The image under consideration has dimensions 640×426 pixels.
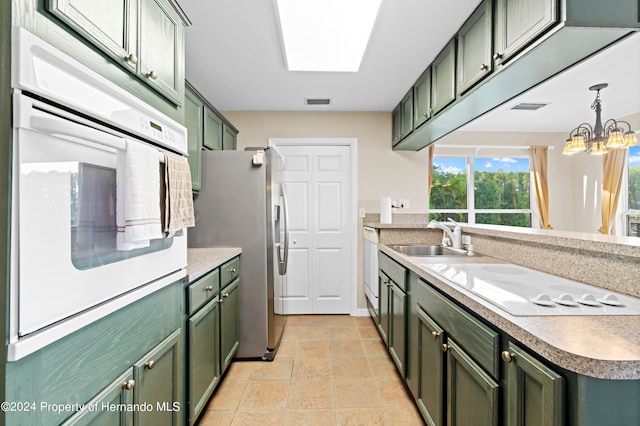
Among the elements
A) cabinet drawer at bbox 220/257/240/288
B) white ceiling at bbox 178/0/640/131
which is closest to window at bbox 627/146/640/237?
white ceiling at bbox 178/0/640/131

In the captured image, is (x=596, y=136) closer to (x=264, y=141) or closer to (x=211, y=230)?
(x=264, y=141)

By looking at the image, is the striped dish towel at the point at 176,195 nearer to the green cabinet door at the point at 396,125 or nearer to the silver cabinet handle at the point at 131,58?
the silver cabinet handle at the point at 131,58

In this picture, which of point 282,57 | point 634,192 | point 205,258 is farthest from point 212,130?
point 634,192

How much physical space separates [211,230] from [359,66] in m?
1.79

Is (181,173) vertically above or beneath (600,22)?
beneath

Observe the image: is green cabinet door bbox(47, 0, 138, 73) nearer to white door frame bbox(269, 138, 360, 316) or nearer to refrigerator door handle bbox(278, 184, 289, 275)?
refrigerator door handle bbox(278, 184, 289, 275)

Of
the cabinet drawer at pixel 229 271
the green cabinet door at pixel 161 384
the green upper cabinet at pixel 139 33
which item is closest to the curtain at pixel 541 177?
the cabinet drawer at pixel 229 271

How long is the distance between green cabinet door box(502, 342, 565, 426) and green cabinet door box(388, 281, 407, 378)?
1.06m

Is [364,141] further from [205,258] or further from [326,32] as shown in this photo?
[205,258]

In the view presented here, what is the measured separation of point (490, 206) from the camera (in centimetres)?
473

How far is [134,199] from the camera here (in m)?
0.93

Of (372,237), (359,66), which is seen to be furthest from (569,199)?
→ (359,66)

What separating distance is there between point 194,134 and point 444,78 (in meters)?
1.88

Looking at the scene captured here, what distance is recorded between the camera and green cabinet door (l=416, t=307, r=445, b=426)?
1.39 m
